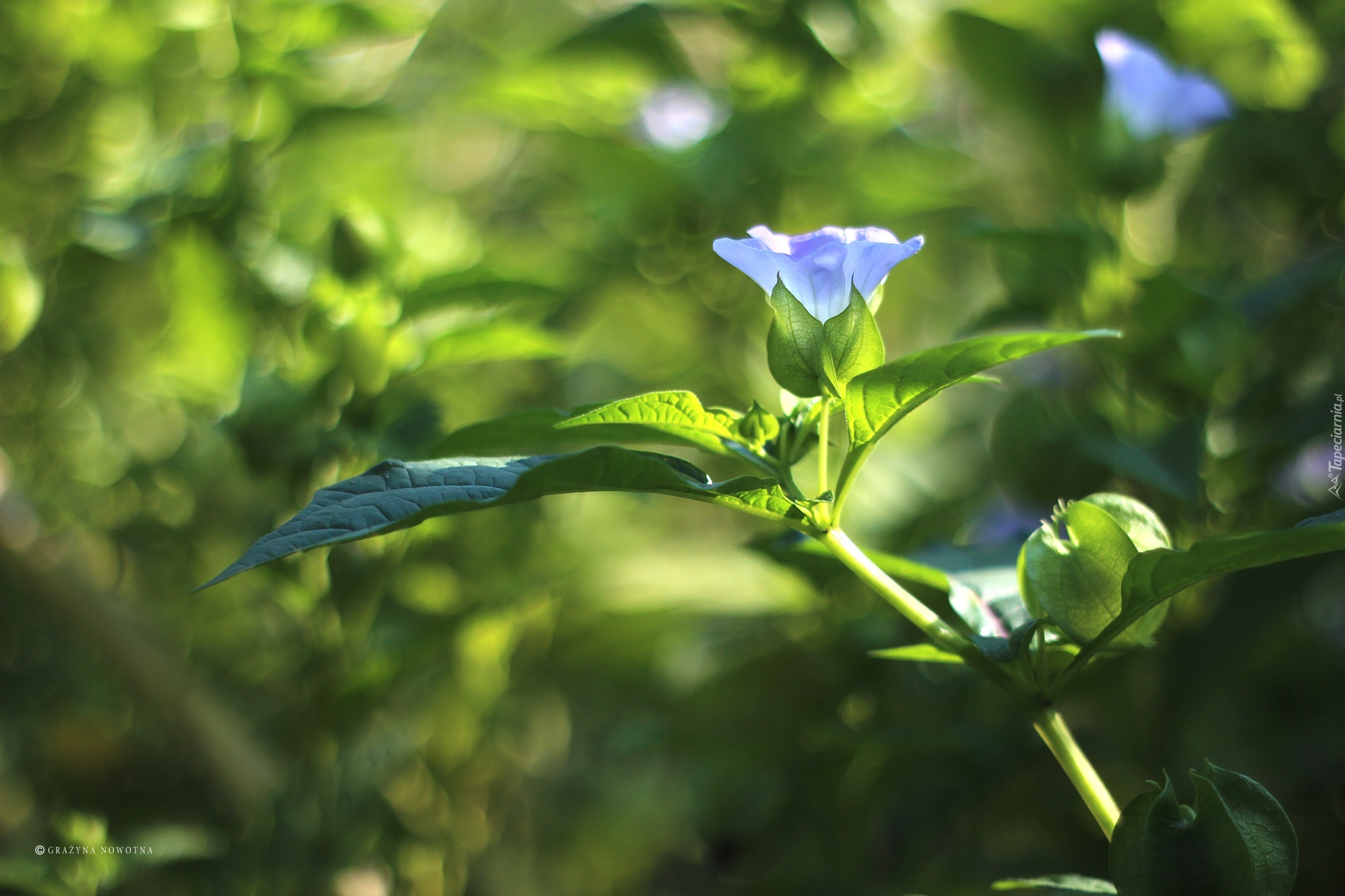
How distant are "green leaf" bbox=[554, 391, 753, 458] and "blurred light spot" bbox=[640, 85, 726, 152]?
655 millimetres

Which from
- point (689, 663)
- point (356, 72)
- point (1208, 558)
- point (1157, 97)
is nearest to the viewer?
point (1208, 558)

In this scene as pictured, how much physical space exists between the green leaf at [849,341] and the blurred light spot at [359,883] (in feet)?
1.94

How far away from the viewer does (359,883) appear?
0.75 meters

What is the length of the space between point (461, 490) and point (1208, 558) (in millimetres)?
280

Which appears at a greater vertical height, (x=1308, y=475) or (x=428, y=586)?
(x=1308, y=475)

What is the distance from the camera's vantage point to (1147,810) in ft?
1.21

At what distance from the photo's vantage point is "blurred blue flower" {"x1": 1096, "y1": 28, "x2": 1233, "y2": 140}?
767mm

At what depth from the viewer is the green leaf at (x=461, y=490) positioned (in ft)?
1.11

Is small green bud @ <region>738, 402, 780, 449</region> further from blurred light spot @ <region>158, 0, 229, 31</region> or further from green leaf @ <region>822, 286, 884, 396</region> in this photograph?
blurred light spot @ <region>158, 0, 229, 31</region>

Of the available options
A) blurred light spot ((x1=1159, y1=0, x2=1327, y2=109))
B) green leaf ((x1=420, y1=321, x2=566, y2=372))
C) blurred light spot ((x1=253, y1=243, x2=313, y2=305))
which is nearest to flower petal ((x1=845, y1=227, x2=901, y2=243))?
green leaf ((x1=420, y1=321, x2=566, y2=372))

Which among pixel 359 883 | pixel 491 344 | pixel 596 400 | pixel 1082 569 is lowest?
pixel 359 883

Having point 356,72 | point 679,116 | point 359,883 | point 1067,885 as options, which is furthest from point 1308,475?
point 356,72

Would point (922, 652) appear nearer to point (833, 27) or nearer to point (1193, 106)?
point (1193, 106)

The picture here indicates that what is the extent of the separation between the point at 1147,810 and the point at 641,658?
27.8 inches
